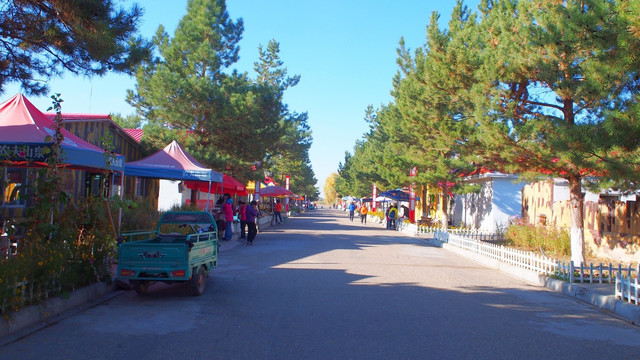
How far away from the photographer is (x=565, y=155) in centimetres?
1048

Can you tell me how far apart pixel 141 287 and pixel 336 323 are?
155 inches

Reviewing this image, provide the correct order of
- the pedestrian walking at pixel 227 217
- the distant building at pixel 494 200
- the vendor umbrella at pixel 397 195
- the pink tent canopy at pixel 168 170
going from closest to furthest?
the pink tent canopy at pixel 168 170 → the pedestrian walking at pixel 227 217 → the distant building at pixel 494 200 → the vendor umbrella at pixel 397 195

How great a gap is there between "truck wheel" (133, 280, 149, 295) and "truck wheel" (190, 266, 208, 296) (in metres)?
0.88

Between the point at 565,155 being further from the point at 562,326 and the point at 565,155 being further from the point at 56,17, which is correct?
the point at 56,17

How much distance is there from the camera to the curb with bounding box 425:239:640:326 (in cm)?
846

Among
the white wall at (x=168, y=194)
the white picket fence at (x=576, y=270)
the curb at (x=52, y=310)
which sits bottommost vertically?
the curb at (x=52, y=310)

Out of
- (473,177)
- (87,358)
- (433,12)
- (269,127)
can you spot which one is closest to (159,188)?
(269,127)

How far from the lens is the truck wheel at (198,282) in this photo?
29.3 ft

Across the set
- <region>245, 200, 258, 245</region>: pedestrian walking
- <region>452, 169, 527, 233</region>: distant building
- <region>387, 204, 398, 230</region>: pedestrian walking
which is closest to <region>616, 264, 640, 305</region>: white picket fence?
<region>245, 200, 258, 245</region>: pedestrian walking

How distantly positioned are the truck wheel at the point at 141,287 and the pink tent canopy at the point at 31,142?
2415 millimetres

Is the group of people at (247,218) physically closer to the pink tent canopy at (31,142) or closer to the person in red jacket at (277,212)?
the pink tent canopy at (31,142)

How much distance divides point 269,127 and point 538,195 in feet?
47.5

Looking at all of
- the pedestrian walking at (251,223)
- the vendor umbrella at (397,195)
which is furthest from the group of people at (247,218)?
the vendor umbrella at (397,195)

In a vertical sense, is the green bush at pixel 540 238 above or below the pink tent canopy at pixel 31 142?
below
